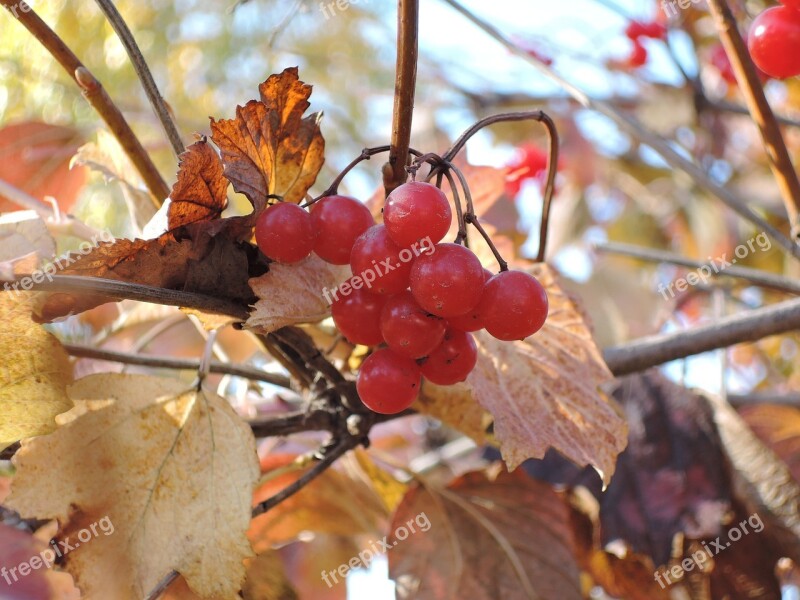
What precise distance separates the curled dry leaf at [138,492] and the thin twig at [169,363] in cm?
8

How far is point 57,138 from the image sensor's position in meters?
1.11

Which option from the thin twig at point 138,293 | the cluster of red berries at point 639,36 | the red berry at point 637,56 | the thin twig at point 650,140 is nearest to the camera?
the thin twig at point 138,293

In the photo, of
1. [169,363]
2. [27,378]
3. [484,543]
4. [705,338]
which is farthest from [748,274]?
[27,378]

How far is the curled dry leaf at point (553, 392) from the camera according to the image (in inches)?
26.8

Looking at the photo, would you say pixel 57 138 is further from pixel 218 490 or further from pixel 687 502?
pixel 687 502

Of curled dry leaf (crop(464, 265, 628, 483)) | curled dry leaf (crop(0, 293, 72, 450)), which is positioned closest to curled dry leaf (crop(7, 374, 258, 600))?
curled dry leaf (crop(0, 293, 72, 450))

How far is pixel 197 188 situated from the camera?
59 cm

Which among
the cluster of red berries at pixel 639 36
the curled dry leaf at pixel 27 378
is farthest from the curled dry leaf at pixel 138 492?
the cluster of red berries at pixel 639 36

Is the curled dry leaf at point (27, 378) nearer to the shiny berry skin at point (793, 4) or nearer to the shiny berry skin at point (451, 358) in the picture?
the shiny berry skin at point (451, 358)

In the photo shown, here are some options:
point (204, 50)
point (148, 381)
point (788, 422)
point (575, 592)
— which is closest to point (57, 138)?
point (148, 381)

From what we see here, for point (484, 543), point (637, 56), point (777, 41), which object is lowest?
point (484, 543)

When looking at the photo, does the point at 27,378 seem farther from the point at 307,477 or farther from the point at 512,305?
the point at 512,305

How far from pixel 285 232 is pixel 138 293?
0.11 m

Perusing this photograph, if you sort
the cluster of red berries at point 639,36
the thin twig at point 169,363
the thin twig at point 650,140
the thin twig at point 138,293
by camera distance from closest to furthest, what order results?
the thin twig at point 138,293 → the thin twig at point 169,363 → the thin twig at point 650,140 → the cluster of red berries at point 639,36
